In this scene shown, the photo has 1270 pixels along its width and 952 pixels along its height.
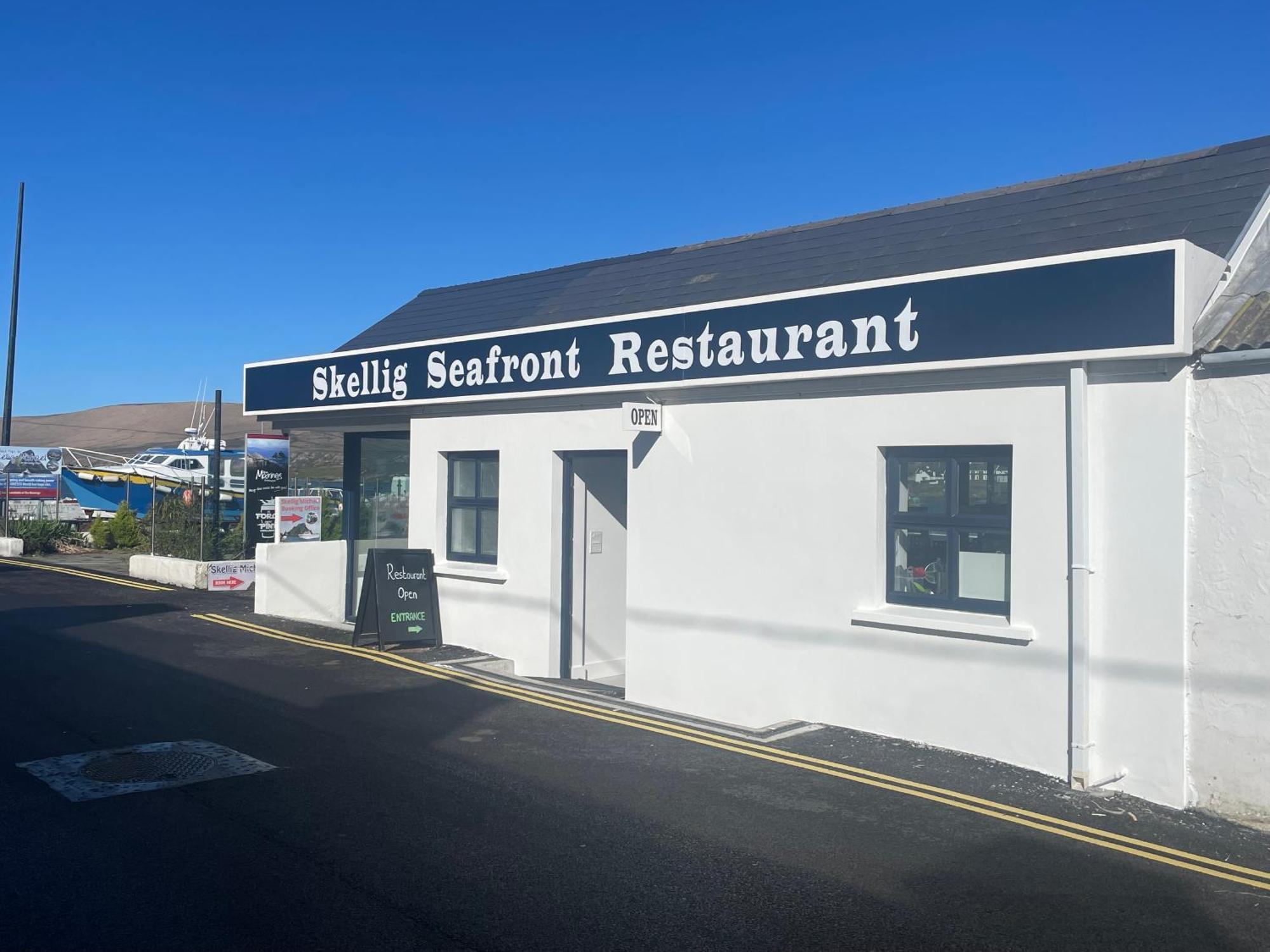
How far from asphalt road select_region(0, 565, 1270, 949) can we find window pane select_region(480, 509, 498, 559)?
3.79 metres

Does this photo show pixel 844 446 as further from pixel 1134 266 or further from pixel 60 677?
pixel 60 677

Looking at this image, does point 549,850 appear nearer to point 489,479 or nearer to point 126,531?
point 489,479

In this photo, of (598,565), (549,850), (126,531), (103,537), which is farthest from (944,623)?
(103,537)

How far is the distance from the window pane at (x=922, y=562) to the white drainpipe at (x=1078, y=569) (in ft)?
3.87

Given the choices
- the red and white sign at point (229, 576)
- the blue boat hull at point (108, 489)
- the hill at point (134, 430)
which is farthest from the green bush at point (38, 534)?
the hill at point (134, 430)

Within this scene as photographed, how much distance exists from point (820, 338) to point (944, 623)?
2503 millimetres

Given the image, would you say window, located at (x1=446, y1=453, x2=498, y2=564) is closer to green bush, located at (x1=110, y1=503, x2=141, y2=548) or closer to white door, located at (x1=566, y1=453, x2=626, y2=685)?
white door, located at (x1=566, y1=453, x2=626, y2=685)

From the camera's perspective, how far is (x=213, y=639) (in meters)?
13.0

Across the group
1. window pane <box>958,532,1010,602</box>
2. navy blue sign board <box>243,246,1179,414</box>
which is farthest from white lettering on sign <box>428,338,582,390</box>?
window pane <box>958,532,1010,602</box>

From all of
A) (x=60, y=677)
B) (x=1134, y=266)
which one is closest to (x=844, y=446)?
(x=1134, y=266)

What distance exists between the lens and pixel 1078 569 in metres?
7.31

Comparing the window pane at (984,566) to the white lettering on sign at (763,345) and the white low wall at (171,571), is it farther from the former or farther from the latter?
the white low wall at (171,571)

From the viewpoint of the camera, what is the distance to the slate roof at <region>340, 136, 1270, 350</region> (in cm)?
900

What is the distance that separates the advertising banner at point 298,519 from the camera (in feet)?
54.5
